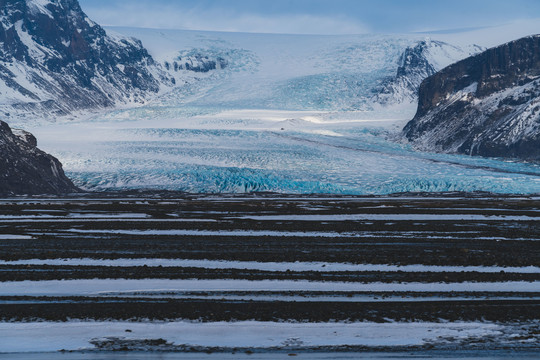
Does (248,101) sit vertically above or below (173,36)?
below

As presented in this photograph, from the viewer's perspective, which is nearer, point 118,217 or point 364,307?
point 364,307

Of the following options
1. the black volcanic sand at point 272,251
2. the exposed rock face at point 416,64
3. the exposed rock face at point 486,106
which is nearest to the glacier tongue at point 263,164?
the exposed rock face at point 486,106

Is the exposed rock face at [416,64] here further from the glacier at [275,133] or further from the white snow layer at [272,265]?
the white snow layer at [272,265]

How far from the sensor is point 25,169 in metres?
62.9

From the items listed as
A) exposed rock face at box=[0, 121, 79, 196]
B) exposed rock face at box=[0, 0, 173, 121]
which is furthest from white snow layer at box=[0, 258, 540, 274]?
exposed rock face at box=[0, 0, 173, 121]

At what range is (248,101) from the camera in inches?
5192

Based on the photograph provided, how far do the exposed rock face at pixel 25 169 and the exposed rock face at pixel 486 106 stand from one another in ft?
185

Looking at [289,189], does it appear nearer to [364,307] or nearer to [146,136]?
[146,136]

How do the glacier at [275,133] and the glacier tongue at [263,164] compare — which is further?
the glacier at [275,133]

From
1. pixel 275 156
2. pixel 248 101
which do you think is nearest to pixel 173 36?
pixel 248 101

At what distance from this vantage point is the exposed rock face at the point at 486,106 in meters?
97.7

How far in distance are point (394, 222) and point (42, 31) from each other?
17709cm

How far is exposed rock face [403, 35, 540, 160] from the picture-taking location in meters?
97.7

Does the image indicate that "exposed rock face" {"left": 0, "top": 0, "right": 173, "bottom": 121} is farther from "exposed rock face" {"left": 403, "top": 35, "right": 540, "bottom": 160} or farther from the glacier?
"exposed rock face" {"left": 403, "top": 35, "right": 540, "bottom": 160}
